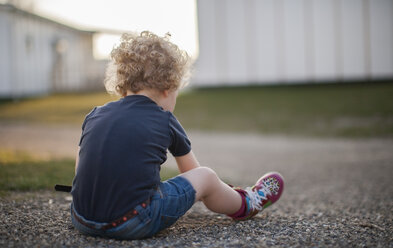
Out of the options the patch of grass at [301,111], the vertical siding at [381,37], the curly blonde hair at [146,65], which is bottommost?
the patch of grass at [301,111]

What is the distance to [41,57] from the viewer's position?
1773 cm

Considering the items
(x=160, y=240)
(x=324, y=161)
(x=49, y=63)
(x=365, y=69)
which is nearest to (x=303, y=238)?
(x=160, y=240)

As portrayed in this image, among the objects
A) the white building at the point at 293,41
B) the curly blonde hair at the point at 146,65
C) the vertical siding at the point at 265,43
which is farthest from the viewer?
the vertical siding at the point at 265,43

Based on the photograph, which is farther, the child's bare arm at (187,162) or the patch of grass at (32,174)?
the patch of grass at (32,174)

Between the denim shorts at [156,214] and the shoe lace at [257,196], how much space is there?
0.54 metres

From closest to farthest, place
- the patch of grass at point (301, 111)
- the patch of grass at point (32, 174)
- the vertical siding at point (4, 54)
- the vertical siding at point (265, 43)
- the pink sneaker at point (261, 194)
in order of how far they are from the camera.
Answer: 1. the pink sneaker at point (261, 194)
2. the patch of grass at point (32, 174)
3. the patch of grass at point (301, 111)
4. the vertical siding at point (4, 54)
5. the vertical siding at point (265, 43)

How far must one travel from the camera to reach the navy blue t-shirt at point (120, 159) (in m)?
1.79

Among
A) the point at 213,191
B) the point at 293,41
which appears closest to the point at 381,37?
the point at 293,41

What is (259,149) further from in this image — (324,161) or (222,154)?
(324,161)

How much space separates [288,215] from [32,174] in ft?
8.17

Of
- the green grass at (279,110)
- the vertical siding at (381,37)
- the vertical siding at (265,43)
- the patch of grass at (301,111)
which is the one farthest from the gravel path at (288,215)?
the vertical siding at (265,43)

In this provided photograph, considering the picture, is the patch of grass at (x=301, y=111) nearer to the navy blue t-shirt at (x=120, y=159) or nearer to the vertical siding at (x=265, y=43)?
the vertical siding at (x=265, y=43)

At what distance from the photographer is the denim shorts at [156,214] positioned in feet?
6.02

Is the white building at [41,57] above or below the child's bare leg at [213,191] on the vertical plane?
above
